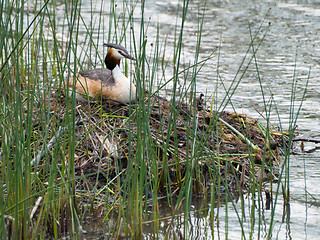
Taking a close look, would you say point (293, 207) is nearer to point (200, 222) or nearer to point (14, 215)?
point (200, 222)

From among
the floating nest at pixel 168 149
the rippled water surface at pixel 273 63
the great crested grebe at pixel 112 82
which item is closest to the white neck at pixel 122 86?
the great crested grebe at pixel 112 82

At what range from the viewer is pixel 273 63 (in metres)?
7.94

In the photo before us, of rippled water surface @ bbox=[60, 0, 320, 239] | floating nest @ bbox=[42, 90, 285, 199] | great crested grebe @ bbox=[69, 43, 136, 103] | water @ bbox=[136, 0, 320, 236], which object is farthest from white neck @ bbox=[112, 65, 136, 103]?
water @ bbox=[136, 0, 320, 236]

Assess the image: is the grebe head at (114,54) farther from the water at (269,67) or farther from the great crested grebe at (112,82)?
the water at (269,67)

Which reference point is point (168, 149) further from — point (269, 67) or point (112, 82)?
point (269, 67)

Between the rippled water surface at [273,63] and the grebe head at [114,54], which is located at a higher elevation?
the grebe head at [114,54]

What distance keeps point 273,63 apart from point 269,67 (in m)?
0.21

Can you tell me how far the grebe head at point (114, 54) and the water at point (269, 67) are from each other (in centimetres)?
59

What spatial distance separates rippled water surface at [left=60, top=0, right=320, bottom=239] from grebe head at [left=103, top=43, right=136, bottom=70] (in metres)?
0.42

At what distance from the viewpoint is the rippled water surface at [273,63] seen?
12.6ft

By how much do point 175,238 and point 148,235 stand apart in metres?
0.21

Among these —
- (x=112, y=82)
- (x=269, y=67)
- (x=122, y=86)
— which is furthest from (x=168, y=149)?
(x=269, y=67)

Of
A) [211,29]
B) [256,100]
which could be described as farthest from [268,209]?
[211,29]

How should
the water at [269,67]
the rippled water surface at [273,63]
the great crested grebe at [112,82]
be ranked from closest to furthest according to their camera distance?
the water at [269,67] → the rippled water surface at [273,63] → the great crested grebe at [112,82]
